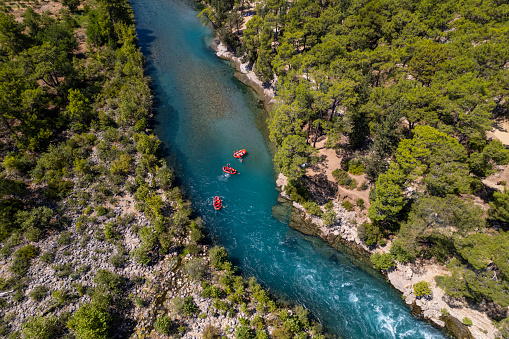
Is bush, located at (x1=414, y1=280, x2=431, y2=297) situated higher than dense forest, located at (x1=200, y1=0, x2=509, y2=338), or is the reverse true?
dense forest, located at (x1=200, y1=0, x2=509, y2=338)

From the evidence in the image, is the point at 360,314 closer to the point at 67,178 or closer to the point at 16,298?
the point at 16,298

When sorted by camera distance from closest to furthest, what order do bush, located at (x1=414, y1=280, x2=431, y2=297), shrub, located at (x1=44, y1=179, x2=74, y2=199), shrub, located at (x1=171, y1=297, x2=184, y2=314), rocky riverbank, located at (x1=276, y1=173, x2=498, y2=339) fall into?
rocky riverbank, located at (x1=276, y1=173, x2=498, y2=339)
shrub, located at (x1=171, y1=297, x2=184, y2=314)
bush, located at (x1=414, y1=280, x2=431, y2=297)
shrub, located at (x1=44, y1=179, x2=74, y2=199)

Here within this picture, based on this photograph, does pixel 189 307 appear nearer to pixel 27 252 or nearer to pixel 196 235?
pixel 196 235

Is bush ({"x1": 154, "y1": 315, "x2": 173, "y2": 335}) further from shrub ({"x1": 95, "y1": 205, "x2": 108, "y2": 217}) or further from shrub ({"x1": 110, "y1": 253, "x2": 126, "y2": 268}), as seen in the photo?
shrub ({"x1": 95, "y1": 205, "x2": 108, "y2": 217})

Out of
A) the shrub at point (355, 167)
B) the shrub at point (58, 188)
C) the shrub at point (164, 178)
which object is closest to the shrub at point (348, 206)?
the shrub at point (355, 167)

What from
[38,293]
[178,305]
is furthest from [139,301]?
[38,293]

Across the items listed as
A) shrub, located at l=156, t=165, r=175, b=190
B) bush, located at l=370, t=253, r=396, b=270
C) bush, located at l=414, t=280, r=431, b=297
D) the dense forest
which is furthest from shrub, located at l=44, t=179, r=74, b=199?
bush, located at l=414, t=280, r=431, b=297
